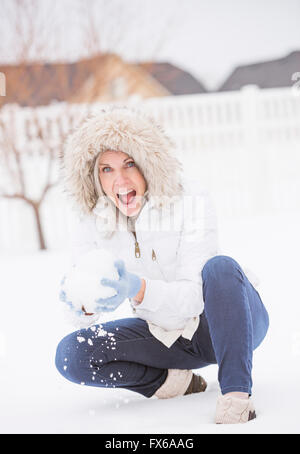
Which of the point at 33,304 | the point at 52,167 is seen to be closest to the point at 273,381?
the point at 33,304

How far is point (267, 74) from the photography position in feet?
24.8

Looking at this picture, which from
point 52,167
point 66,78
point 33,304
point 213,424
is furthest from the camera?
point 66,78

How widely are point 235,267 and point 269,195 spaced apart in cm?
411

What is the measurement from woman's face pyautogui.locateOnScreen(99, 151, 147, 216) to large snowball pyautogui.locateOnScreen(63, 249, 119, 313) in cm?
19

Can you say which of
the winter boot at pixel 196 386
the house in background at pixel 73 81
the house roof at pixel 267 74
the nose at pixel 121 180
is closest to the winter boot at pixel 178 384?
the winter boot at pixel 196 386

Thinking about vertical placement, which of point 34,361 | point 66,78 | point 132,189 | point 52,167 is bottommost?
point 34,361

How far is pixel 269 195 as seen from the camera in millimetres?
4980

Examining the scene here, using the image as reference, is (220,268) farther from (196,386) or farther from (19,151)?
(19,151)

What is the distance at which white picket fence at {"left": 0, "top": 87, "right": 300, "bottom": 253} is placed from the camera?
16.1ft

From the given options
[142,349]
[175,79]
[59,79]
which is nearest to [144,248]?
[142,349]

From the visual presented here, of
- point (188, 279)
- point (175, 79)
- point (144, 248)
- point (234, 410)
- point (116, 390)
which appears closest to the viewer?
point (234, 410)

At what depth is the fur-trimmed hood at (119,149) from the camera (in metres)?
1.13

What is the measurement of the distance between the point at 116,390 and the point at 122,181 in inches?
19.8

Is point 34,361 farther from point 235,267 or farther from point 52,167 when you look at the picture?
point 52,167
